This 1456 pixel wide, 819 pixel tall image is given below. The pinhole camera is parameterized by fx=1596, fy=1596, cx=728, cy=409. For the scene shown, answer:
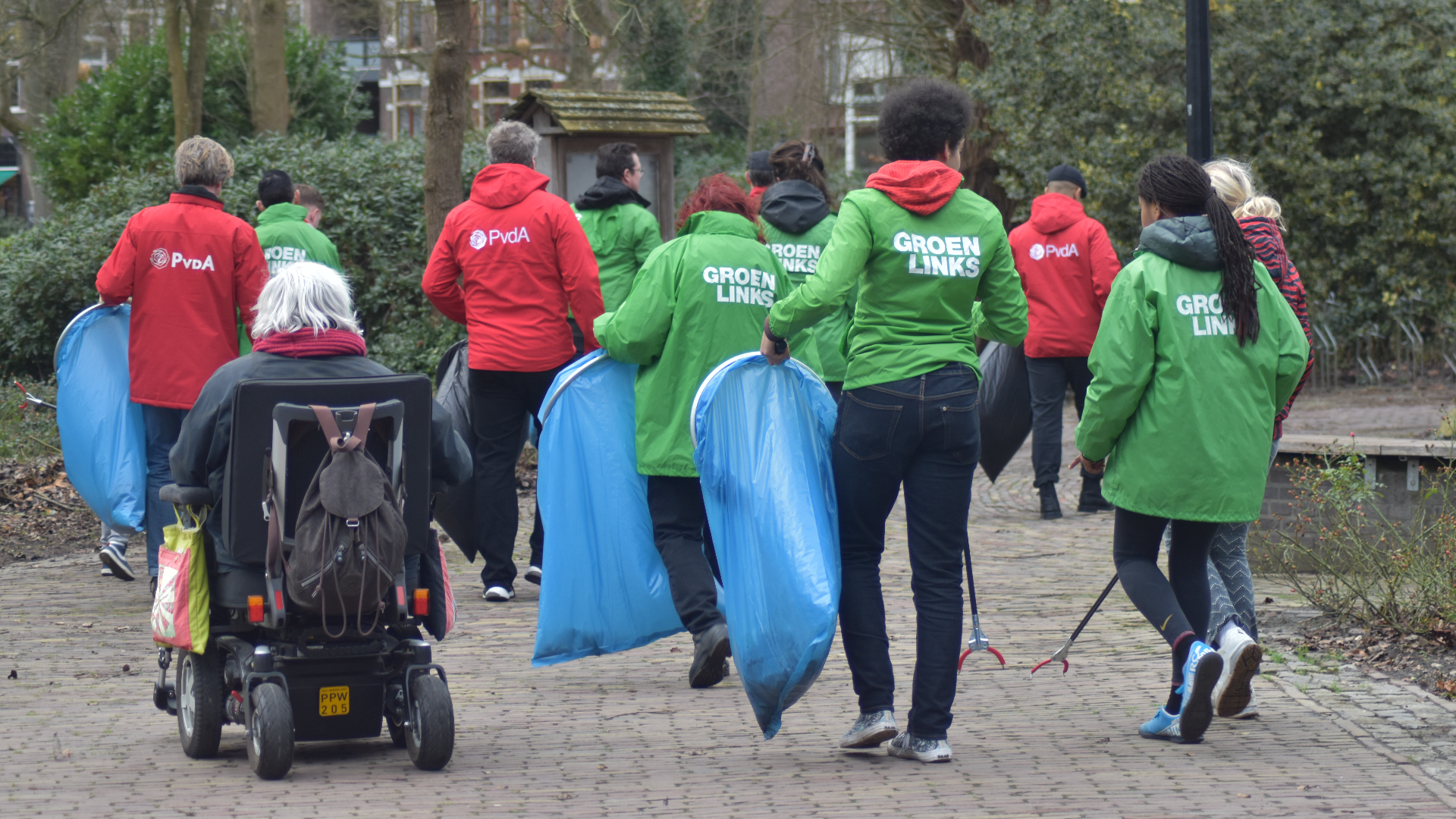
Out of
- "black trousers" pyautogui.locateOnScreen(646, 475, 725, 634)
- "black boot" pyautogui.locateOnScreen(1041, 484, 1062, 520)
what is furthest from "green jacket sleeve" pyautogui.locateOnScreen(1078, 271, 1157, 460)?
"black boot" pyautogui.locateOnScreen(1041, 484, 1062, 520)

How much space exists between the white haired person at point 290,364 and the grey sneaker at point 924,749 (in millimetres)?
1482

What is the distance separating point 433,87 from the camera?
10.7 meters

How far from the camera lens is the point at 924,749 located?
4.38 metres

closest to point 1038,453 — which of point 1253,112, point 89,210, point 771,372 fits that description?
point 771,372

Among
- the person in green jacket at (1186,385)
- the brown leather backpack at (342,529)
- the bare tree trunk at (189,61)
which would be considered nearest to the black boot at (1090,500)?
the person in green jacket at (1186,385)

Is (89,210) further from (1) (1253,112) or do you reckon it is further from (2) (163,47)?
(1) (1253,112)

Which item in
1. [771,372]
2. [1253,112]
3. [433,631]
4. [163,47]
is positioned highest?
[163,47]

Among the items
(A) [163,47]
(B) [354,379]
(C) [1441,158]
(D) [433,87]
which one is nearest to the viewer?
(B) [354,379]

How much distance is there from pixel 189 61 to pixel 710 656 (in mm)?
13747

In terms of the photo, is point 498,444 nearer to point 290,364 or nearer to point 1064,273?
point 290,364

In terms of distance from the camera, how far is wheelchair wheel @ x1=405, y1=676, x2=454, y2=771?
4.28m

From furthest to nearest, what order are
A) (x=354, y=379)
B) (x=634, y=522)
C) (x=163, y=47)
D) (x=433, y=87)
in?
(x=163, y=47) < (x=433, y=87) < (x=634, y=522) < (x=354, y=379)

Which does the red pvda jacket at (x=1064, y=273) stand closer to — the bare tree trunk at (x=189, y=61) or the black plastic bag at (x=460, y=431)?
the black plastic bag at (x=460, y=431)

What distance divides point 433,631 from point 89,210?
1153 cm
